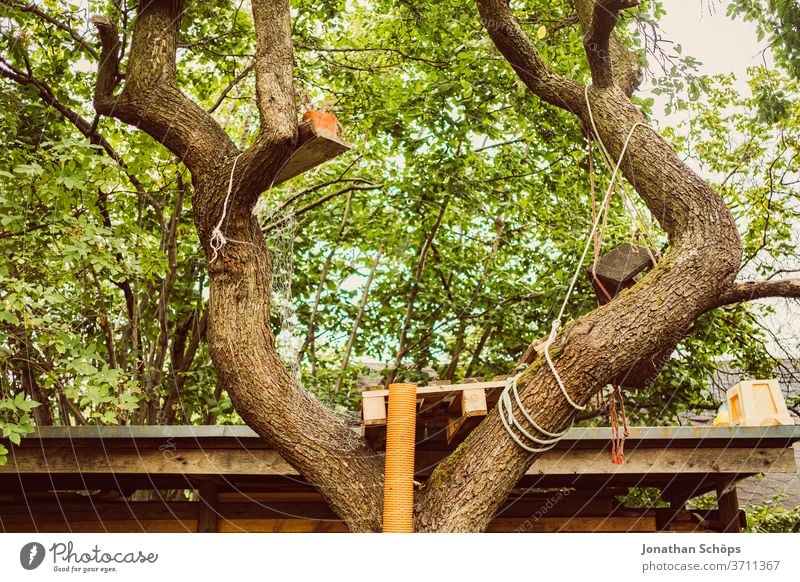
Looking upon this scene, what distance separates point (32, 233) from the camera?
3.11 metres

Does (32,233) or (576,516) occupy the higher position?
(32,233)

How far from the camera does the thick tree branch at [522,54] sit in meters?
2.95

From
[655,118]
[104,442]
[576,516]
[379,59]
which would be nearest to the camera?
[104,442]

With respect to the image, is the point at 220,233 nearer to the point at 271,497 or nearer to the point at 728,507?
the point at 271,497

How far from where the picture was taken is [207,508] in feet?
11.0

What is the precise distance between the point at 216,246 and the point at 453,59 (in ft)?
10.3

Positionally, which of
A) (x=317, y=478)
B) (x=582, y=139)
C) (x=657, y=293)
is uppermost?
(x=582, y=139)

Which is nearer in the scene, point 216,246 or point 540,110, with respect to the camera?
point 216,246

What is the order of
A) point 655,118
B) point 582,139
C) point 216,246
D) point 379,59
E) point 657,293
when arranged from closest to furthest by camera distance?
1. point 657,293
2. point 216,246
3. point 582,139
4. point 655,118
5. point 379,59

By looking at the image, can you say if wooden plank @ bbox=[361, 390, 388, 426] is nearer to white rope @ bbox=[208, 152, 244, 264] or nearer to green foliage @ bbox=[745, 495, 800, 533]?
white rope @ bbox=[208, 152, 244, 264]

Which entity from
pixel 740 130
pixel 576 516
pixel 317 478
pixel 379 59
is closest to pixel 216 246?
pixel 317 478

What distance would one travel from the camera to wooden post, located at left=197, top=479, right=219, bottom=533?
334 centimetres
